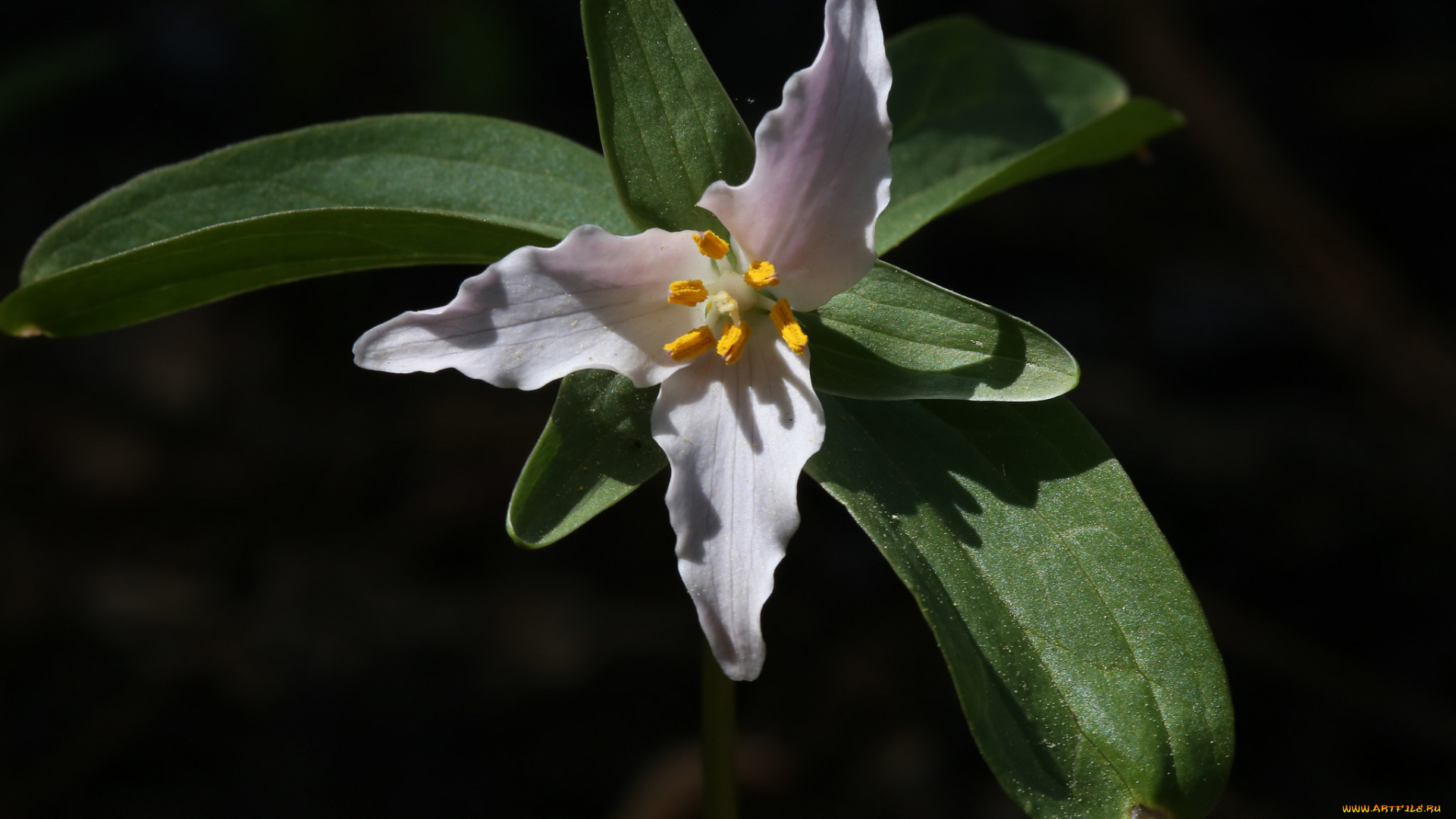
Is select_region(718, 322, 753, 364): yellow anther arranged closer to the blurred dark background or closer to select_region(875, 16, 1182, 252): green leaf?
select_region(875, 16, 1182, 252): green leaf

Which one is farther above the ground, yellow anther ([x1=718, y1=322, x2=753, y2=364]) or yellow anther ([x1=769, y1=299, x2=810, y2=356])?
yellow anther ([x1=769, y1=299, x2=810, y2=356])

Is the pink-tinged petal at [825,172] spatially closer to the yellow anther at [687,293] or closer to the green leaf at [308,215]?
the yellow anther at [687,293]

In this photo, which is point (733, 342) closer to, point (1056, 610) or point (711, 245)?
point (711, 245)

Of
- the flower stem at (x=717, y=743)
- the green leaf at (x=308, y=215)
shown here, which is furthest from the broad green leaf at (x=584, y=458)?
the flower stem at (x=717, y=743)

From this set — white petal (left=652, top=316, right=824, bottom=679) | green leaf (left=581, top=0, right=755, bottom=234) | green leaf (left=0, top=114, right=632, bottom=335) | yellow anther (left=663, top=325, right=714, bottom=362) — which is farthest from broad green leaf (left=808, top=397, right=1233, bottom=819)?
green leaf (left=0, top=114, right=632, bottom=335)

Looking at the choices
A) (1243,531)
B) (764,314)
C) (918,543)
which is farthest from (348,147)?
(1243,531)

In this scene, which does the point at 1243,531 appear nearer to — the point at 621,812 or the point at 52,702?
the point at 621,812
